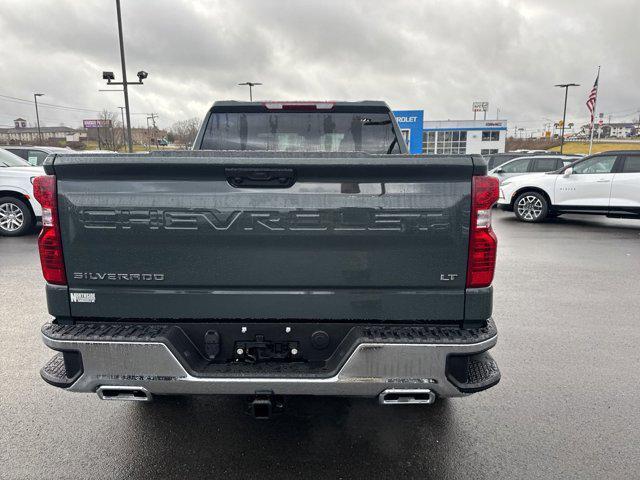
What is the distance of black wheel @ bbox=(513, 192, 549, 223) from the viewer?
11516 mm

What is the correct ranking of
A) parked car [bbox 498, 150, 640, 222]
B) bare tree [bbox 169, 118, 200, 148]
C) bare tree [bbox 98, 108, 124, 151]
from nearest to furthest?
1. parked car [bbox 498, 150, 640, 222]
2. bare tree [bbox 169, 118, 200, 148]
3. bare tree [bbox 98, 108, 124, 151]

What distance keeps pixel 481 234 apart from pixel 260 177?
3.76 ft

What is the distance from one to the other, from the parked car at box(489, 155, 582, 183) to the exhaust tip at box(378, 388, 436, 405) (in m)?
13.6

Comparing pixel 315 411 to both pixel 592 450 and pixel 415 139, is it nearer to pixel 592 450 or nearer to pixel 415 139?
pixel 592 450

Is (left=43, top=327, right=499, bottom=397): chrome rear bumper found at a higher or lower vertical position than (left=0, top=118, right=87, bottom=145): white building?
lower

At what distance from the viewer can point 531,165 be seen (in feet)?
48.3

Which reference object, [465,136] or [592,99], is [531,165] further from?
[465,136]

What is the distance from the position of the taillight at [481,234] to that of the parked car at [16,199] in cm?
943

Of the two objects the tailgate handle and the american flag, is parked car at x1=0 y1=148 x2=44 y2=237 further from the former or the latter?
the american flag

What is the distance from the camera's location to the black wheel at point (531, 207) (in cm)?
1152

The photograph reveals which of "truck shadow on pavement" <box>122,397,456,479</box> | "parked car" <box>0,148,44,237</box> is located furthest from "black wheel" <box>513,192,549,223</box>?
"parked car" <box>0,148,44,237</box>

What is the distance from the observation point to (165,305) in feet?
7.55

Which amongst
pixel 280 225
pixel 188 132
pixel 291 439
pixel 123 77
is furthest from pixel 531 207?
pixel 188 132

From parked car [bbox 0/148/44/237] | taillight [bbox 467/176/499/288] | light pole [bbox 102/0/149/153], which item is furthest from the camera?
light pole [bbox 102/0/149/153]
